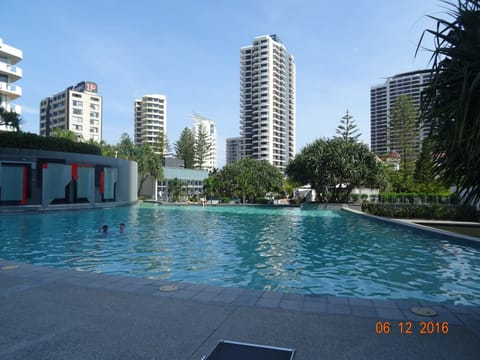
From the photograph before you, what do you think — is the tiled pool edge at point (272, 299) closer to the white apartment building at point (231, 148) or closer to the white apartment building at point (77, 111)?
the white apartment building at point (77, 111)

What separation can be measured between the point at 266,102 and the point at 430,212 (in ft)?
297

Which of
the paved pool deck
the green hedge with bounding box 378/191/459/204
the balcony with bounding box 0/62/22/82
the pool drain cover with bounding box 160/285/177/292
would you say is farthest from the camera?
the balcony with bounding box 0/62/22/82

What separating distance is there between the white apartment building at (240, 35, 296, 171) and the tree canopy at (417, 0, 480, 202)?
98.0 m

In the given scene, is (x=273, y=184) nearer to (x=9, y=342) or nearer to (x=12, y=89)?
(x=12, y=89)

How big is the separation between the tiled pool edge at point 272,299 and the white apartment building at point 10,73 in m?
43.4

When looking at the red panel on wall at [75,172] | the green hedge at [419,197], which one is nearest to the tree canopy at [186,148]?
the red panel on wall at [75,172]

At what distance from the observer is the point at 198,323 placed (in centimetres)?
360

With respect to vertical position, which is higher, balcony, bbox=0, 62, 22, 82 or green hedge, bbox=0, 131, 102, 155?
balcony, bbox=0, 62, 22, 82

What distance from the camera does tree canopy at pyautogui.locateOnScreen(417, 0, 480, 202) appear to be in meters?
3.10

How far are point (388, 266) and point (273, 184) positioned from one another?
36.6 metres

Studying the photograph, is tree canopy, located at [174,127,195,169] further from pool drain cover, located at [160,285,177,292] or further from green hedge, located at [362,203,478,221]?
pool drain cover, located at [160,285,177,292]
